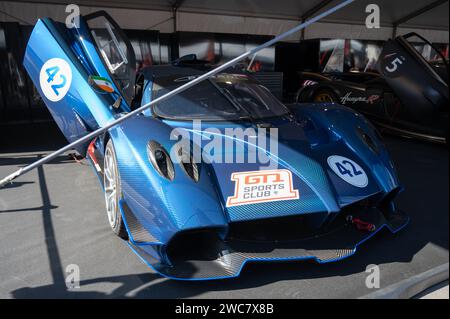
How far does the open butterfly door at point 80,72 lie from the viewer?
10.2ft

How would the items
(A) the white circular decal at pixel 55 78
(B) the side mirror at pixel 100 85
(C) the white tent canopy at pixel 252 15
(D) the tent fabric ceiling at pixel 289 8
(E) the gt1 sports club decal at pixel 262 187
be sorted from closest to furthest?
(E) the gt1 sports club decal at pixel 262 187
(B) the side mirror at pixel 100 85
(A) the white circular decal at pixel 55 78
(C) the white tent canopy at pixel 252 15
(D) the tent fabric ceiling at pixel 289 8

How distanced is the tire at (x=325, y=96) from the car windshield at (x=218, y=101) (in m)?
3.41

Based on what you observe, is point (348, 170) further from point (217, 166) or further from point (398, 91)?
point (217, 166)

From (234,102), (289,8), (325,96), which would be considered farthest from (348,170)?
(289,8)

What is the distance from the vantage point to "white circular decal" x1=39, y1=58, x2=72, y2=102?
10.8ft

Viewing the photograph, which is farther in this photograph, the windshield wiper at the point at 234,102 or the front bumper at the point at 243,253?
the windshield wiper at the point at 234,102

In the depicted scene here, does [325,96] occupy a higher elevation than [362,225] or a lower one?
higher

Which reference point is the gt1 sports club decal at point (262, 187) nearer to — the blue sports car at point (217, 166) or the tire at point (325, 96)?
the blue sports car at point (217, 166)

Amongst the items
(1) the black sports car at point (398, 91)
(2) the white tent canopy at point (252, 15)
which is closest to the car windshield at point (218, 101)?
(1) the black sports car at point (398, 91)

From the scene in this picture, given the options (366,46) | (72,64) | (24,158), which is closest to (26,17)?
(24,158)

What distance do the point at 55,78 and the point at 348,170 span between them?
2.67m

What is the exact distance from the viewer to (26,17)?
7.45 meters

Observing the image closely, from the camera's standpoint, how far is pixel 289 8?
10.1 m
